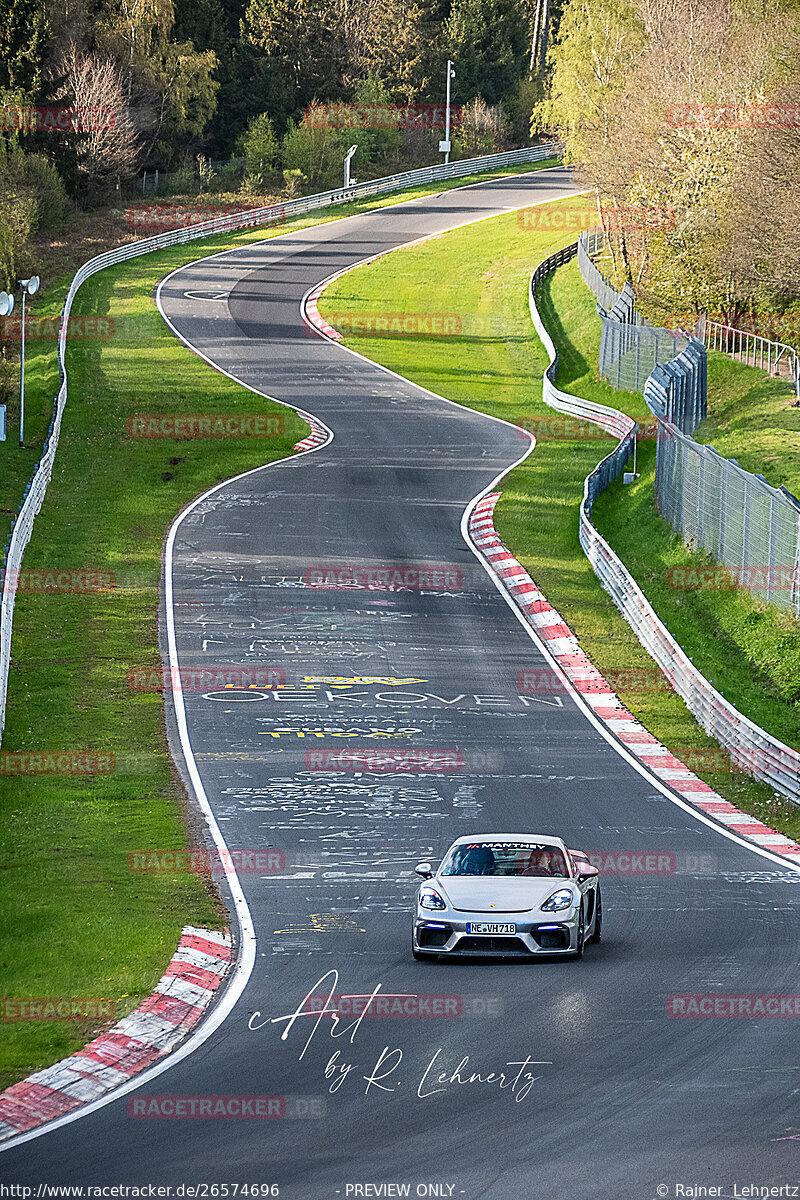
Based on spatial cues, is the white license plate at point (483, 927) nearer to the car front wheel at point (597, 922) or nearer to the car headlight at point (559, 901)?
the car headlight at point (559, 901)

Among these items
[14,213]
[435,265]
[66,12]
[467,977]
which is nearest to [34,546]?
[467,977]

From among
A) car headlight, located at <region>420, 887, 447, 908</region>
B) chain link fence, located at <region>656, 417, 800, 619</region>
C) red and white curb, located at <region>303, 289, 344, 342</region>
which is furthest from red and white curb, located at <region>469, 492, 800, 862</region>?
red and white curb, located at <region>303, 289, 344, 342</region>

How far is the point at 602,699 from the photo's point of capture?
1025 inches

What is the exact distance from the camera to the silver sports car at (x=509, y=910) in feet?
46.3

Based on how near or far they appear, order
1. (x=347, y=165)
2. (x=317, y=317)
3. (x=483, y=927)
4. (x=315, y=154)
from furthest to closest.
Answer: (x=315, y=154) → (x=347, y=165) → (x=317, y=317) → (x=483, y=927)

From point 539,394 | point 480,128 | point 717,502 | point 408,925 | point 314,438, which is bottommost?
point 314,438

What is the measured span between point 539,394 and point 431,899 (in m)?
41.0

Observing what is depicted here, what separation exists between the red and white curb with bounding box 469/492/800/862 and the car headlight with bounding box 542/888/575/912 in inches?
212

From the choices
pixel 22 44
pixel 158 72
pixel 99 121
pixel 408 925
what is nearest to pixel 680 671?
pixel 408 925

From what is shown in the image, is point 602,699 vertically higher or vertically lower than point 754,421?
lower

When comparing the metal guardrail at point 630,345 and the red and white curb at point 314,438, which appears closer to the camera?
the red and white curb at point 314,438

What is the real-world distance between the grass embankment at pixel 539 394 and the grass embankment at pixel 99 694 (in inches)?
324

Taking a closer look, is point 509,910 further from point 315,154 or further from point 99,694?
point 315,154
